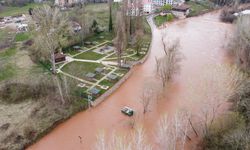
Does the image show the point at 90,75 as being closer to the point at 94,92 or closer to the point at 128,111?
the point at 94,92

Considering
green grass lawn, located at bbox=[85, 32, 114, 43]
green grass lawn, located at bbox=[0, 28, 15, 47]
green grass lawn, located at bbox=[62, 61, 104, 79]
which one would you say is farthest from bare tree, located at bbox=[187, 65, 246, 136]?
green grass lawn, located at bbox=[0, 28, 15, 47]

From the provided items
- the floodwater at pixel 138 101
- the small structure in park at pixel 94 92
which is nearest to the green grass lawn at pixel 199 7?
the floodwater at pixel 138 101

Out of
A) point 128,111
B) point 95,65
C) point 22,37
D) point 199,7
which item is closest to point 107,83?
point 95,65

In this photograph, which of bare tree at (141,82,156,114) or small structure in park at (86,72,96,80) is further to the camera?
small structure in park at (86,72,96,80)

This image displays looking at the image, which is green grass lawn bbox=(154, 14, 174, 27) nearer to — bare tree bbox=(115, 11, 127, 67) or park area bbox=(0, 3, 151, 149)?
park area bbox=(0, 3, 151, 149)

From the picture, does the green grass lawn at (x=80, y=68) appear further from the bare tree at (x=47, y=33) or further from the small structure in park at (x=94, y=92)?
the small structure in park at (x=94, y=92)
